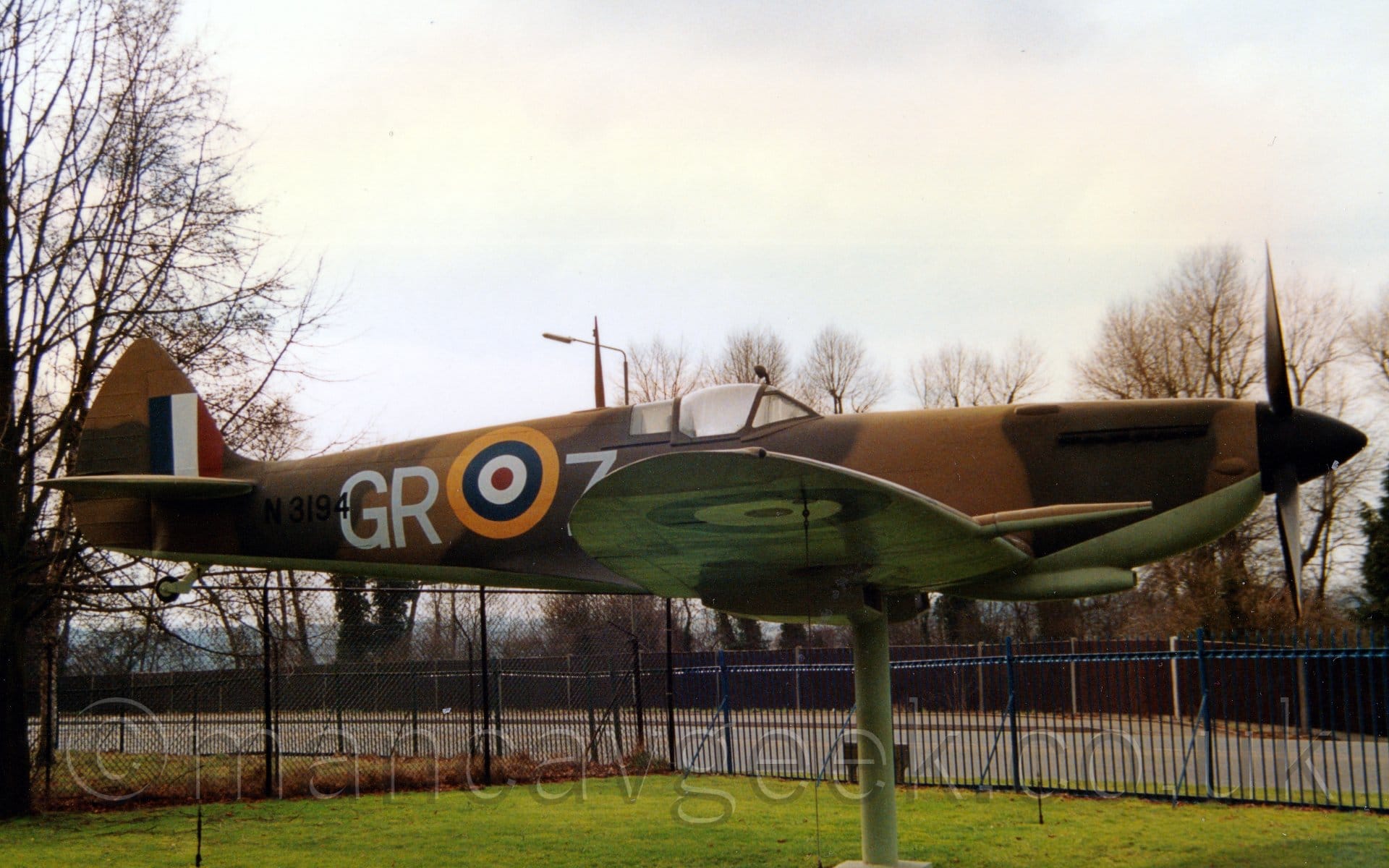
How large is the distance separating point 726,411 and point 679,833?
4.04 meters

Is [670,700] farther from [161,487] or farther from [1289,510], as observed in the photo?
[1289,510]

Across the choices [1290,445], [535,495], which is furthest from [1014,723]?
[535,495]

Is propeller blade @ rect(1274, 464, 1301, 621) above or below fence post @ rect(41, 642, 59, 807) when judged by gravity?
above

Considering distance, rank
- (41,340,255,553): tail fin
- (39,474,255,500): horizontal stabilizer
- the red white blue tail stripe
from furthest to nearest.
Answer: the red white blue tail stripe
(41,340,255,553): tail fin
(39,474,255,500): horizontal stabilizer

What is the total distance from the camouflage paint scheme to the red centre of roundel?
15 mm

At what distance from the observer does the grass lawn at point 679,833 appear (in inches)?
319

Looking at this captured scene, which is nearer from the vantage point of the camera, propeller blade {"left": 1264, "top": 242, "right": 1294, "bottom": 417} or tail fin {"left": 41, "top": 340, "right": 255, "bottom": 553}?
propeller blade {"left": 1264, "top": 242, "right": 1294, "bottom": 417}

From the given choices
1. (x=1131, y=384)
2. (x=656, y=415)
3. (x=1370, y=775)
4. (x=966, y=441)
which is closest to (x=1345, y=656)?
(x=1370, y=775)

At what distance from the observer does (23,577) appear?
11086mm

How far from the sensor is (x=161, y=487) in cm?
870

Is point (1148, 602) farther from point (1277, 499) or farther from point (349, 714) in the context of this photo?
point (1277, 499)

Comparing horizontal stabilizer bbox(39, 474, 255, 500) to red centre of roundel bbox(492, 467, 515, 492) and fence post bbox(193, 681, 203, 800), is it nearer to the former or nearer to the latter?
red centre of roundel bbox(492, 467, 515, 492)

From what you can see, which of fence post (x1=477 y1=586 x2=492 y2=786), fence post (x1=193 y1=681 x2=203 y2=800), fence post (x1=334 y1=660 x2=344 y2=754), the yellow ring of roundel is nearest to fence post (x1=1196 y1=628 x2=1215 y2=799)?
the yellow ring of roundel

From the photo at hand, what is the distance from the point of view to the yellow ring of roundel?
784 centimetres
